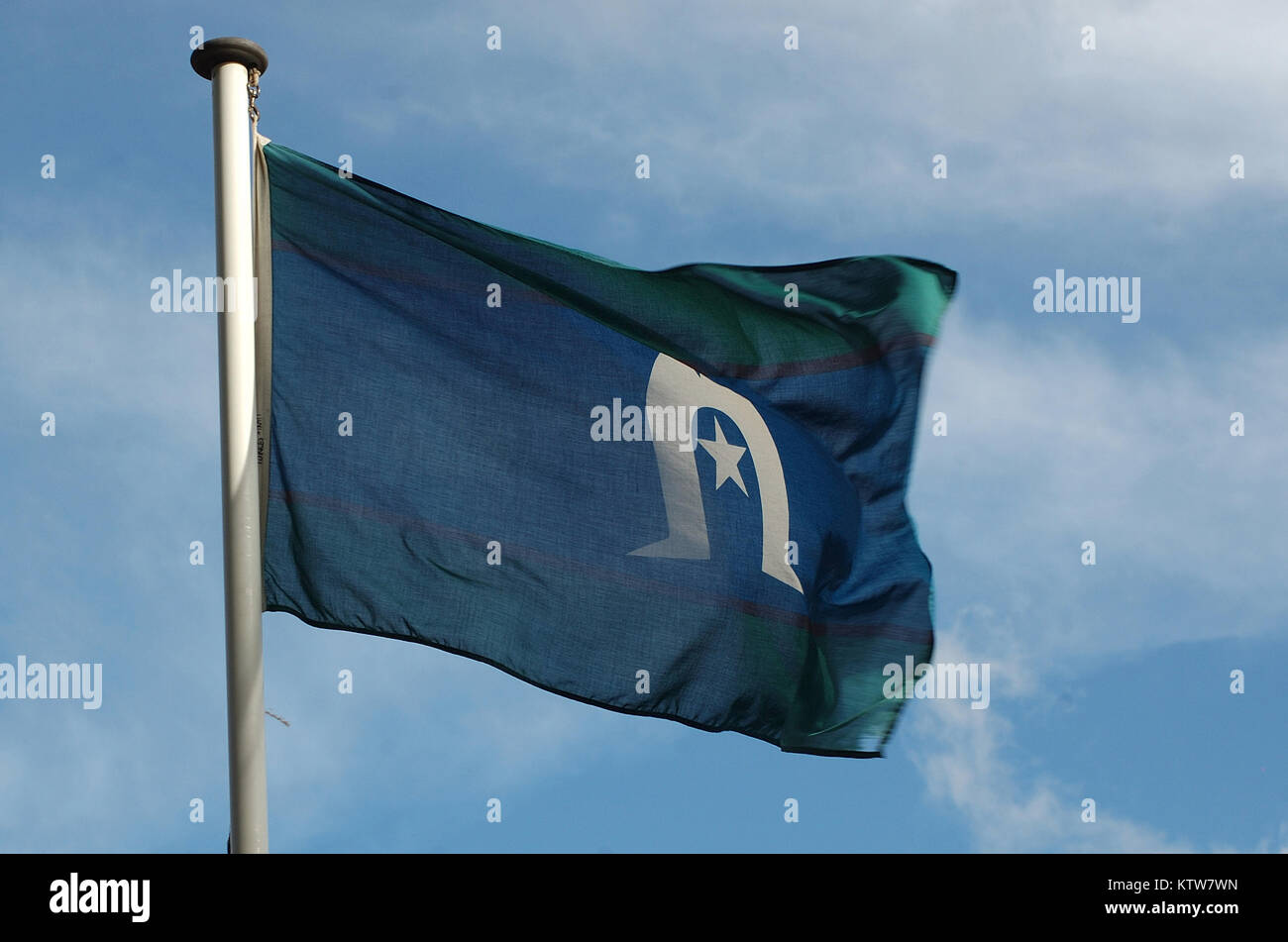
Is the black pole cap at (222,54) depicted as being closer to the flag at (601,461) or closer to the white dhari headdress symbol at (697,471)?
the flag at (601,461)

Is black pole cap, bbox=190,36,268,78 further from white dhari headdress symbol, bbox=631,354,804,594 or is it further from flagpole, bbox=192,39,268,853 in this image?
white dhari headdress symbol, bbox=631,354,804,594

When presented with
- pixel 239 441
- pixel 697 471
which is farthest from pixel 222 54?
pixel 697 471

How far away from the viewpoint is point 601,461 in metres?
10.7

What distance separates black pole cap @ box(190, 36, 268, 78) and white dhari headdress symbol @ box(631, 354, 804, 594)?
332 cm

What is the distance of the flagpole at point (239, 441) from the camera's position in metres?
8.27

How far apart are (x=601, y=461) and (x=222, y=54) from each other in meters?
3.38

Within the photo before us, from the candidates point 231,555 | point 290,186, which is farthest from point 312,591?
point 290,186

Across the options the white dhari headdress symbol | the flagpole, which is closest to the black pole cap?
the flagpole

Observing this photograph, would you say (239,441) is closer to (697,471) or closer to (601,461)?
(601,461)

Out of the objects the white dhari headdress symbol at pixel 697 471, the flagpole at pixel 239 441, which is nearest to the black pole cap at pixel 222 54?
the flagpole at pixel 239 441

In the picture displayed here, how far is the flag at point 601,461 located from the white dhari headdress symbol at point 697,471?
1cm

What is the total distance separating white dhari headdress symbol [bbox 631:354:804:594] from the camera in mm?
10711

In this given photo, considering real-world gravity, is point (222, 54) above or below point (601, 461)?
above
